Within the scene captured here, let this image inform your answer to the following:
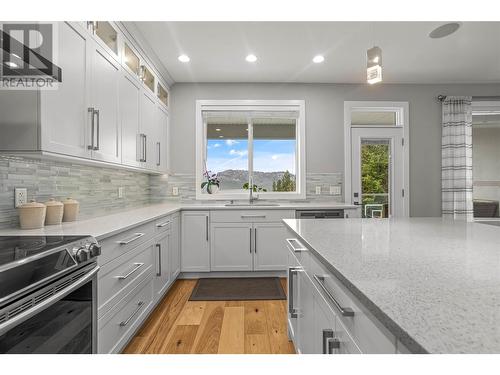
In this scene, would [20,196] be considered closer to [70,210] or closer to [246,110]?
[70,210]

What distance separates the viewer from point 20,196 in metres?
1.68

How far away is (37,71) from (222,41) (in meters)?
1.91

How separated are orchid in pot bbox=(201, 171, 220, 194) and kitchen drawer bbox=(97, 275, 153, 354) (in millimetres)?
1771

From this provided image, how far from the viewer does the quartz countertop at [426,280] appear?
0.47 metres

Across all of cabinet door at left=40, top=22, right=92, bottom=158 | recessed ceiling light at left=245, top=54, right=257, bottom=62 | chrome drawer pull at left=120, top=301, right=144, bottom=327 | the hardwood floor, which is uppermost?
recessed ceiling light at left=245, top=54, right=257, bottom=62

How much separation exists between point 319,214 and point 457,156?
228cm

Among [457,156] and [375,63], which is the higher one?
[375,63]

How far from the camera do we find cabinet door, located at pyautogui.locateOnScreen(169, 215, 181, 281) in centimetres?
302

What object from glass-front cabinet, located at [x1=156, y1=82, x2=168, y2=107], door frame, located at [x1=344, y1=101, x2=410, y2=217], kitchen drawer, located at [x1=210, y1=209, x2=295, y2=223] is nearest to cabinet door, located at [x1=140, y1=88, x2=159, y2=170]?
glass-front cabinet, located at [x1=156, y1=82, x2=168, y2=107]

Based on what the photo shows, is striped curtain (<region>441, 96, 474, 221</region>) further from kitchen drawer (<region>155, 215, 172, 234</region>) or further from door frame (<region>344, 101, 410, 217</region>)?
kitchen drawer (<region>155, 215, 172, 234</region>)

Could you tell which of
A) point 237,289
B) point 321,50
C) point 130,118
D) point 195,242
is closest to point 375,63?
point 321,50

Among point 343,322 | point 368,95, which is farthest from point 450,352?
point 368,95

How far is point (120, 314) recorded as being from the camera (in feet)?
5.81

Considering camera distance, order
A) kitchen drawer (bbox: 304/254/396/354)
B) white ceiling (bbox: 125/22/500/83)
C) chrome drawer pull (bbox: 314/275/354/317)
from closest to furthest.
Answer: kitchen drawer (bbox: 304/254/396/354), chrome drawer pull (bbox: 314/275/354/317), white ceiling (bbox: 125/22/500/83)
